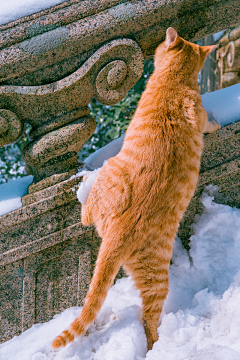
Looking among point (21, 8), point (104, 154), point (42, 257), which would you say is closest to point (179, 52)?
point (104, 154)

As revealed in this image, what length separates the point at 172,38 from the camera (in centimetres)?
204

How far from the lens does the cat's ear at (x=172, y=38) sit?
200cm

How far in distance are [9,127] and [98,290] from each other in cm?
134

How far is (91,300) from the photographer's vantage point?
1.74 m

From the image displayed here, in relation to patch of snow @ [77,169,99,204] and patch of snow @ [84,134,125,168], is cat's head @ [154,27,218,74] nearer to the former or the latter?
patch of snow @ [84,134,125,168]

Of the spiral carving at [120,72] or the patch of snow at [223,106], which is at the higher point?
the spiral carving at [120,72]

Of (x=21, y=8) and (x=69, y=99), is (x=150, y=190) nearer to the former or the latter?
(x=69, y=99)

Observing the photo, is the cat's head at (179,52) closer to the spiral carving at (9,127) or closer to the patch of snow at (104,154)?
the patch of snow at (104,154)

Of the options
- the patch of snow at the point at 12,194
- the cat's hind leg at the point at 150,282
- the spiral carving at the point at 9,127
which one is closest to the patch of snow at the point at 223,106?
the cat's hind leg at the point at 150,282

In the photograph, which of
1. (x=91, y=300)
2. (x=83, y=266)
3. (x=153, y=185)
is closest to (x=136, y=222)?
(x=153, y=185)

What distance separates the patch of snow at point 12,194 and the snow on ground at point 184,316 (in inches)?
37.9

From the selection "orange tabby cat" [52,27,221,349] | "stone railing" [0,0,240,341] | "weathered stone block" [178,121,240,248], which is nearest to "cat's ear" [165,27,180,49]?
"orange tabby cat" [52,27,221,349]

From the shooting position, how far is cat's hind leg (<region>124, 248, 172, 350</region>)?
6.15 ft

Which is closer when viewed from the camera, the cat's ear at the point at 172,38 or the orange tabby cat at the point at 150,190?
the orange tabby cat at the point at 150,190
